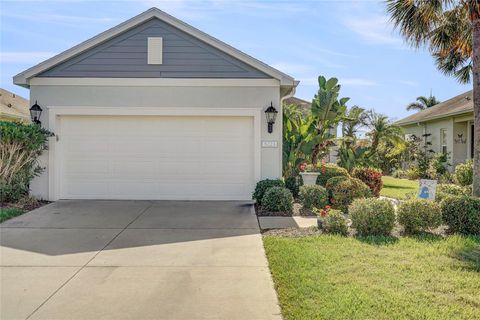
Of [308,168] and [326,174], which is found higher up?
[308,168]

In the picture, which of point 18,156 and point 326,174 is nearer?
point 18,156

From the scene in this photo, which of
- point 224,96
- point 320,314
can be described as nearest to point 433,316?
point 320,314

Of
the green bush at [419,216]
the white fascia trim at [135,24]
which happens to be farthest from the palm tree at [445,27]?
the white fascia trim at [135,24]

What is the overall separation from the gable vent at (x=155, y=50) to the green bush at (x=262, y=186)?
14.1 feet

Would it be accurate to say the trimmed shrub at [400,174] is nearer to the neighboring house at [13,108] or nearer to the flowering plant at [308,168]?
the flowering plant at [308,168]

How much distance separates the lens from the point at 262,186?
29.9 ft

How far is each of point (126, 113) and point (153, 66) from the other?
4.88 ft

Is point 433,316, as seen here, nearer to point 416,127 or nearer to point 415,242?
point 415,242

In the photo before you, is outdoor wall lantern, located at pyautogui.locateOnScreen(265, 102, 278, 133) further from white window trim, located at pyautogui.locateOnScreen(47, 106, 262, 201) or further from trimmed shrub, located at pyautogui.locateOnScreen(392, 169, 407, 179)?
trimmed shrub, located at pyautogui.locateOnScreen(392, 169, 407, 179)

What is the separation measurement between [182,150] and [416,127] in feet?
61.0

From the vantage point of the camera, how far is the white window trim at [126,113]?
32.2 feet

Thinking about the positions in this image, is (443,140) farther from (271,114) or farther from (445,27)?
(271,114)

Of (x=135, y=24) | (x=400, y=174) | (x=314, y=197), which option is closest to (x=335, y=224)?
(x=314, y=197)

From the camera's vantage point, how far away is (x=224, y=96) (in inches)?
388
